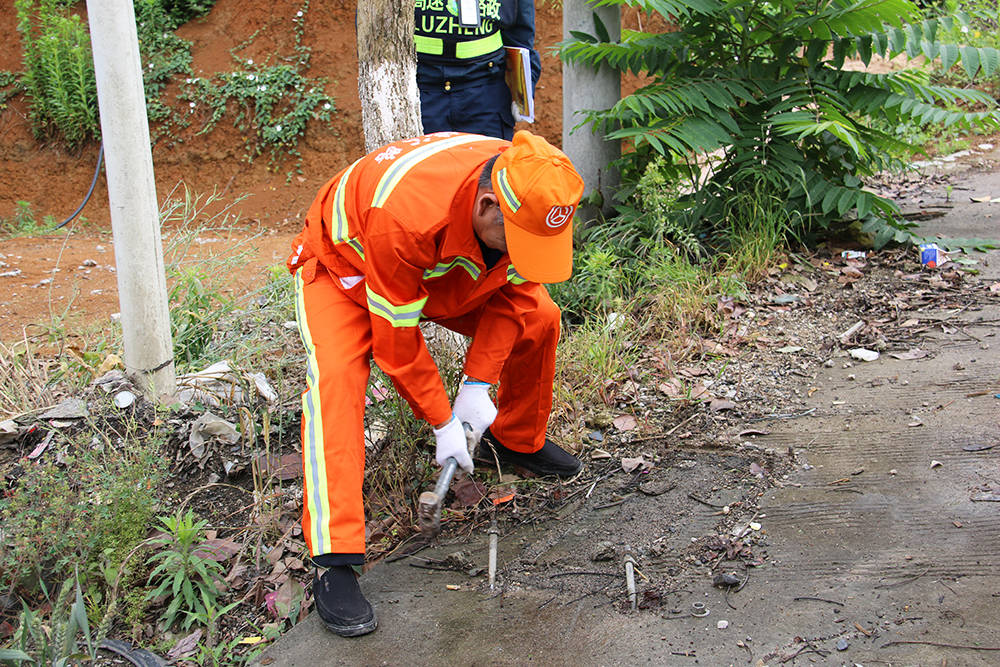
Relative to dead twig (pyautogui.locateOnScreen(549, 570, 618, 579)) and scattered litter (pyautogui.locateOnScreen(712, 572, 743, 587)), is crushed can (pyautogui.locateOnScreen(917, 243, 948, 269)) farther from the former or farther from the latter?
dead twig (pyautogui.locateOnScreen(549, 570, 618, 579))

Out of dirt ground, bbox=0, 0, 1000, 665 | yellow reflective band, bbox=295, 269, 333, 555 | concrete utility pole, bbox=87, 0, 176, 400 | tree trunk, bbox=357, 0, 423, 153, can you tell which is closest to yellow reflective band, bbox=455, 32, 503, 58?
tree trunk, bbox=357, 0, 423, 153

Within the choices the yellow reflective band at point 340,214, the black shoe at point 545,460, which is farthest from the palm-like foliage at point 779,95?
the yellow reflective band at point 340,214

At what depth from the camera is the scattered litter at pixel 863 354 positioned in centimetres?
391

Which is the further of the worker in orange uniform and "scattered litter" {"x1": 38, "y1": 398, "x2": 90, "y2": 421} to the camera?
"scattered litter" {"x1": 38, "y1": 398, "x2": 90, "y2": 421}

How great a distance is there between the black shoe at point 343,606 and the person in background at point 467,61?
2.55m

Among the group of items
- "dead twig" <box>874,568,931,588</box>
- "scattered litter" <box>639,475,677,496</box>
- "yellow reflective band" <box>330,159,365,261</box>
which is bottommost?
"scattered litter" <box>639,475,677,496</box>

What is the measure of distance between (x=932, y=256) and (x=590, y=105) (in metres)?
2.11

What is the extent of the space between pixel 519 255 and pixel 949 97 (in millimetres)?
3137

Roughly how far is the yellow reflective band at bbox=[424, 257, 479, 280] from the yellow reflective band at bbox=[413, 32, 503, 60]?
2.07 meters

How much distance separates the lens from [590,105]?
523 centimetres

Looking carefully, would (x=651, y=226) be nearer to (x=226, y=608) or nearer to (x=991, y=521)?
(x=991, y=521)

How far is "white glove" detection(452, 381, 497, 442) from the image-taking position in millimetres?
2879

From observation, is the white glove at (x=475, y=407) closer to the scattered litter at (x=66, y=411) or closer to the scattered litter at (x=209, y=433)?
the scattered litter at (x=209, y=433)

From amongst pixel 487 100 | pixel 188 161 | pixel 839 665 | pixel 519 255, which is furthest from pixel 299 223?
pixel 839 665
